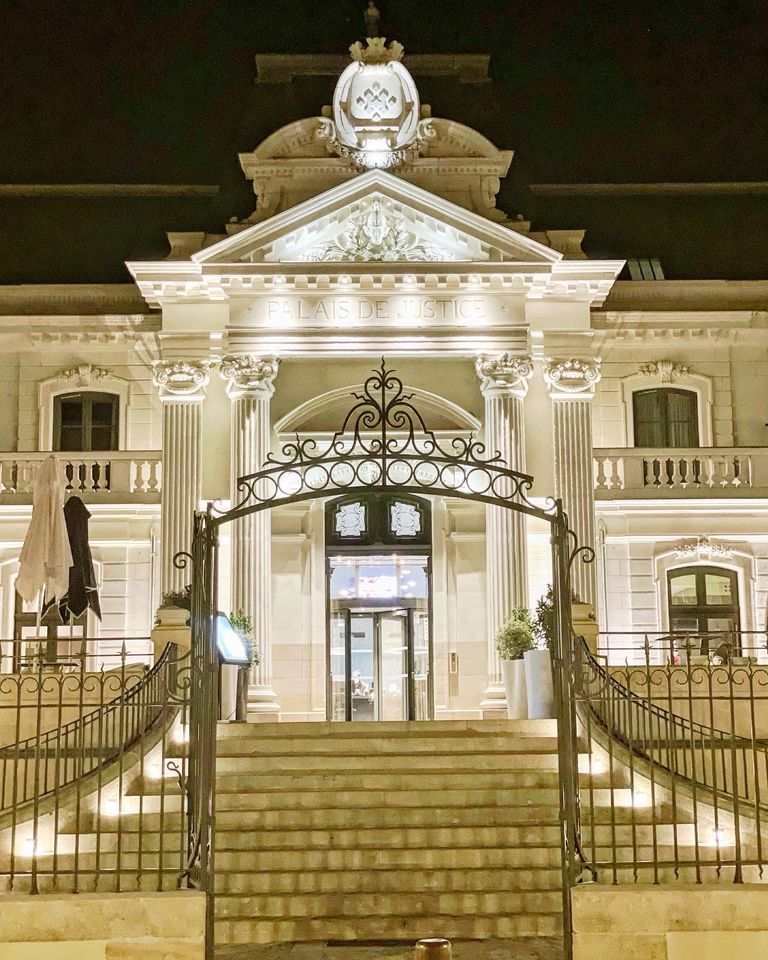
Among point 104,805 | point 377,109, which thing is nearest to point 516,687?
point 104,805

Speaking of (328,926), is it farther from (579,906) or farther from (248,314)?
(248,314)

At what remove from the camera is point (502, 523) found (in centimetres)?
2359

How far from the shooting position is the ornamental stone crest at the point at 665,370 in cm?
2764

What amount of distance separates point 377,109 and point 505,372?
17.7ft

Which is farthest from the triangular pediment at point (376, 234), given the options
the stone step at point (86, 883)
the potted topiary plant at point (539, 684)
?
the stone step at point (86, 883)

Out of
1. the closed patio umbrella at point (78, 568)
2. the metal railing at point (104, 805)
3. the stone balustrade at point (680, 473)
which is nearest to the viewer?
the metal railing at point (104, 805)

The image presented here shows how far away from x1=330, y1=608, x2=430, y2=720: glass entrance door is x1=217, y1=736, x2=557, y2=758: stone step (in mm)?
9594

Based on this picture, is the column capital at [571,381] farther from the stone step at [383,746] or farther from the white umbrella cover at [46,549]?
the stone step at [383,746]

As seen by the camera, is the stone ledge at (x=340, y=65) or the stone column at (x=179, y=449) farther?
the stone ledge at (x=340, y=65)

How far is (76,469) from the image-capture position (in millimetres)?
25922

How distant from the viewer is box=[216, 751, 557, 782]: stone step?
1456 centimetres

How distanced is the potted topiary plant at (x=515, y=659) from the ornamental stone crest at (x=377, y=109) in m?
9.10

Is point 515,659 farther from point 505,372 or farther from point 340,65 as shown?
point 340,65

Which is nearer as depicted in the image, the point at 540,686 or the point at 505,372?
the point at 540,686
